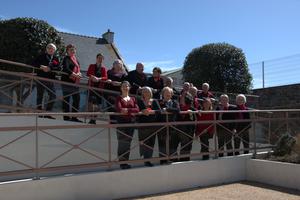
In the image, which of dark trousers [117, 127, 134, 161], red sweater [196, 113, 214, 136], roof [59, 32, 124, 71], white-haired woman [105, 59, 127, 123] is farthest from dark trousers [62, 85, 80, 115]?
roof [59, 32, 124, 71]

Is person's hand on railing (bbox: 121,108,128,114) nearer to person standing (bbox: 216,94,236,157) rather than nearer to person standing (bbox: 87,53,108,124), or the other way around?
person standing (bbox: 87,53,108,124)

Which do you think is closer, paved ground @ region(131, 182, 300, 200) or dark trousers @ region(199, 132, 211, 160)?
paved ground @ region(131, 182, 300, 200)

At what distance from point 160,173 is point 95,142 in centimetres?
127

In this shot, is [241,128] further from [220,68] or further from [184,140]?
[220,68]

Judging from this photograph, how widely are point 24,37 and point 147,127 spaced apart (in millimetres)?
5628

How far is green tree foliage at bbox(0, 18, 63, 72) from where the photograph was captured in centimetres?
1195

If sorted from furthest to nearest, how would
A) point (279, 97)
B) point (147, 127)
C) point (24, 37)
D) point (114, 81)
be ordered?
point (279, 97)
point (24, 37)
point (114, 81)
point (147, 127)

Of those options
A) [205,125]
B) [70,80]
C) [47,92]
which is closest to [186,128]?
[205,125]

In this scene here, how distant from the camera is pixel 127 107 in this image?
7629mm

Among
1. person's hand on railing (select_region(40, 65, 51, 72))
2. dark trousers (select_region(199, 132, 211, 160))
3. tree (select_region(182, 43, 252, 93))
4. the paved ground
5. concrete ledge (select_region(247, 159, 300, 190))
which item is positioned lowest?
the paved ground

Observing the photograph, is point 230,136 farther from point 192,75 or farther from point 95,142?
point 192,75

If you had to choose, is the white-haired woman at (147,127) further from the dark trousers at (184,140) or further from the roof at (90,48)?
the roof at (90,48)

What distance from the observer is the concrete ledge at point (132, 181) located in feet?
21.1

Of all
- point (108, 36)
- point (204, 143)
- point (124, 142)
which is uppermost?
point (108, 36)
